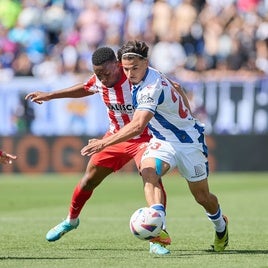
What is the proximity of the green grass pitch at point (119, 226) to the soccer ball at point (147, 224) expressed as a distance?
0.25m

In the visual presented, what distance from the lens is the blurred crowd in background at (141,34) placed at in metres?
24.3

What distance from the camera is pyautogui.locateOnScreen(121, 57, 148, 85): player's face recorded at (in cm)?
980

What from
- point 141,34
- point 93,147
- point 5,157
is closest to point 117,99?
point 5,157

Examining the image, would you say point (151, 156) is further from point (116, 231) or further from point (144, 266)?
point (116, 231)

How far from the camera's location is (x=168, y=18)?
2533 centimetres

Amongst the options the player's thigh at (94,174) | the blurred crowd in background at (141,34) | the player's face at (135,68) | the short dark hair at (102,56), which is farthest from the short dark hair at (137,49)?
the blurred crowd in background at (141,34)

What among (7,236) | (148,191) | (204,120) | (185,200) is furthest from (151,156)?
(204,120)

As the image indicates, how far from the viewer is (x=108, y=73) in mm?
10516

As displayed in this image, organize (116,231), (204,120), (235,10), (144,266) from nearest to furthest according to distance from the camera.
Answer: (144,266) → (116,231) → (204,120) → (235,10)

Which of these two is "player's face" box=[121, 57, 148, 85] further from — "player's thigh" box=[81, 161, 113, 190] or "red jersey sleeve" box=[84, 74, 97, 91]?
"player's thigh" box=[81, 161, 113, 190]

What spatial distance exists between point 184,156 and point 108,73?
4.20ft

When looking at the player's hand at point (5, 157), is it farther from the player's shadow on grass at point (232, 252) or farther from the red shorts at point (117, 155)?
the player's shadow on grass at point (232, 252)

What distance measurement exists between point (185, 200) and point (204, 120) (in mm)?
6208

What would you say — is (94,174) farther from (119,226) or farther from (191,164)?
(119,226)
